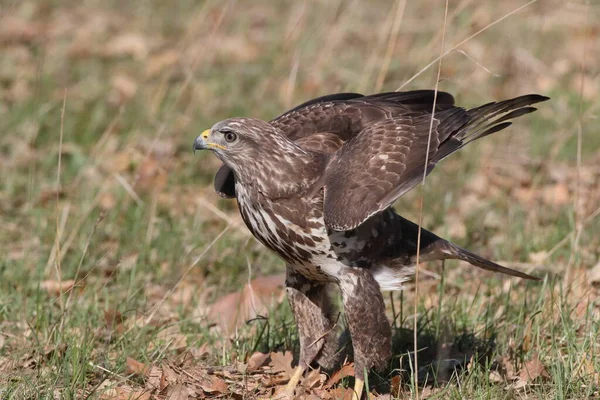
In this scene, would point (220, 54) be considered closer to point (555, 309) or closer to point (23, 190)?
point (23, 190)

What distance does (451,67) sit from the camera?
33.3 ft

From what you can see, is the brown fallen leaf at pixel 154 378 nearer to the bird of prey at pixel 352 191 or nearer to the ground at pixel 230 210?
the ground at pixel 230 210

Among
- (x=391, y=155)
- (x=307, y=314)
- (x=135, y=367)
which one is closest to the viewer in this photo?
(x=391, y=155)

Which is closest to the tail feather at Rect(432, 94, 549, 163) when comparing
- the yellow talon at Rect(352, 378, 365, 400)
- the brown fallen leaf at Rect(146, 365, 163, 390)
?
the yellow talon at Rect(352, 378, 365, 400)

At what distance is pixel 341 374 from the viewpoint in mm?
4684

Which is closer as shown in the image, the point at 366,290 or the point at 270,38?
the point at 366,290

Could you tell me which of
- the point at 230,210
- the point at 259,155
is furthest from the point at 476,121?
the point at 230,210

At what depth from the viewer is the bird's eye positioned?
14.5 ft

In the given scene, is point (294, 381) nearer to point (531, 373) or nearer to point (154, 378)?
point (154, 378)

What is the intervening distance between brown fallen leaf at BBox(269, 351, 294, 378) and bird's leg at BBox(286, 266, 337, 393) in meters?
0.07

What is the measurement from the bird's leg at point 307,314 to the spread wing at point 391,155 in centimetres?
66

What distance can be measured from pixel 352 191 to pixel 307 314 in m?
0.85

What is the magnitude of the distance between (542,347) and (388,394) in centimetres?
86

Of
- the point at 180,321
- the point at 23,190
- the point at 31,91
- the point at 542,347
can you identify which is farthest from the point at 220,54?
the point at 542,347
